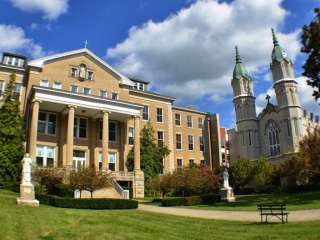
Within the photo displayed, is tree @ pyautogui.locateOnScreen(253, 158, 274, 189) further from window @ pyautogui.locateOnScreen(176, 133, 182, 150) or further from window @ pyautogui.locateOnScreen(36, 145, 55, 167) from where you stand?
window @ pyautogui.locateOnScreen(36, 145, 55, 167)

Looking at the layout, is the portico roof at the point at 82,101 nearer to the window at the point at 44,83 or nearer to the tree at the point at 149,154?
the window at the point at 44,83

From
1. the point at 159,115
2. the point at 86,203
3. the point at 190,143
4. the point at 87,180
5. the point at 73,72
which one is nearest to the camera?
the point at 86,203

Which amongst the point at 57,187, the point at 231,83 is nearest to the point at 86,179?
the point at 57,187

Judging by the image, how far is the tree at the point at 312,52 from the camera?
24.5 meters

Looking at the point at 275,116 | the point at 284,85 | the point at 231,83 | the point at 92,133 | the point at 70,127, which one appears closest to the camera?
the point at 70,127

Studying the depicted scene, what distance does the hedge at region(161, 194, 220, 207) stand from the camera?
96.5 ft

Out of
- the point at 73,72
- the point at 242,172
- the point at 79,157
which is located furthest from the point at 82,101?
the point at 242,172

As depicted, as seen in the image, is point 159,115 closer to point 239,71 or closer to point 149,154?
point 149,154

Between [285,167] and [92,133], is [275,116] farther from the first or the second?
[92,133]

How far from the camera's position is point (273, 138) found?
74.5 meters

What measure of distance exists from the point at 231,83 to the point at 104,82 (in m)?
42.8

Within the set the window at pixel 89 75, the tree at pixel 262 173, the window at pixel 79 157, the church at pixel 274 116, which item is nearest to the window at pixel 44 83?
the window at pixel 89 75

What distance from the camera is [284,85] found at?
69688mm

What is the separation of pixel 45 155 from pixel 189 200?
1925 cm
